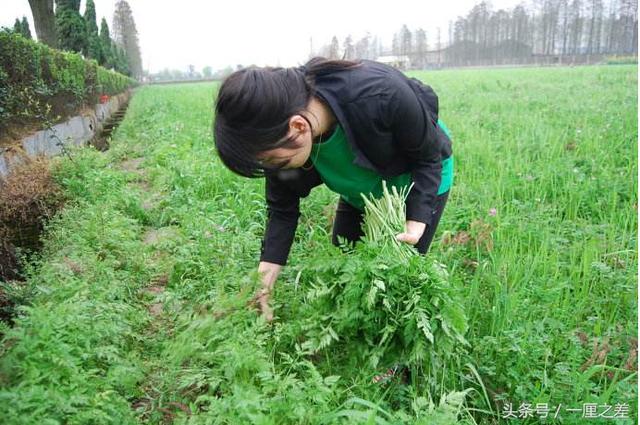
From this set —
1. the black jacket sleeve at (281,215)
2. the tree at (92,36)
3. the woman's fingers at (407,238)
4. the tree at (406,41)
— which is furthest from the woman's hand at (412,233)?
the tree at (406,41)

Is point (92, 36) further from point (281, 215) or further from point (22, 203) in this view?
point (281, 215)

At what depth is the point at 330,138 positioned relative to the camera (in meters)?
1.70

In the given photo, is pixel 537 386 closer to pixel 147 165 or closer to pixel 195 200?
pixel 195 200

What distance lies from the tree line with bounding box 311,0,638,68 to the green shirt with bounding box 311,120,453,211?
193ft

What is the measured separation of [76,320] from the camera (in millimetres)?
1438

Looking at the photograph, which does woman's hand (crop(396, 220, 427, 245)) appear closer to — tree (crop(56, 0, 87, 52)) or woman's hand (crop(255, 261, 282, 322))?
woman's hand (crop(255, 261, 282, 322))

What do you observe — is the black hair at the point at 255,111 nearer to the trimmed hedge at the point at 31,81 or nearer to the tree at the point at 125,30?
the trimmed hedge at the point at 31,81

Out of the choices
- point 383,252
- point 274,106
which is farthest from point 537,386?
point 274,106

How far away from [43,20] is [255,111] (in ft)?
45.8

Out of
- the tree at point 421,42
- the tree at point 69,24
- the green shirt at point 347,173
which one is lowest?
the green shirt at point 347,173

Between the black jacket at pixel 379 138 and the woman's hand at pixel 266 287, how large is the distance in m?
0.03

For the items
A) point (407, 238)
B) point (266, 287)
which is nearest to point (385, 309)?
point (407, 238)

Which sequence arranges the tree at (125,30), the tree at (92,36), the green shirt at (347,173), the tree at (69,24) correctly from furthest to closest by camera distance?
the tree at (125,30), the tree at (92,36), the tree at (69,24), the green shirt at (347,173)

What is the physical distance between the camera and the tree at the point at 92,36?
864 inches
